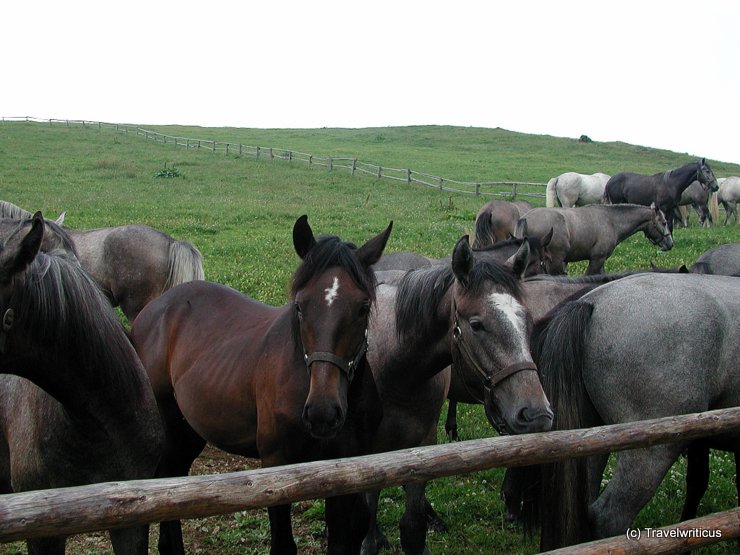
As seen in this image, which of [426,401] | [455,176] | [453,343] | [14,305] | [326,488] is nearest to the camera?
[326,488]

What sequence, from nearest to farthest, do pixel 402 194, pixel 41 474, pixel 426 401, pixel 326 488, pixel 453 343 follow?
pixel 326 488 → pixel 41 474 → pixel 453 343 → pixel 426 401 → pixel 402 194

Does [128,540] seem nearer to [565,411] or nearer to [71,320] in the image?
[71,320]

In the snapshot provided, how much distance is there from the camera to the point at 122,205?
76.4 feet

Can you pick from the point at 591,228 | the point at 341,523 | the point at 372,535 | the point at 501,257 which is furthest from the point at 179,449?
the point at 591,228

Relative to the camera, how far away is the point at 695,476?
517 centimetres

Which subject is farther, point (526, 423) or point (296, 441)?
point (296, 441)

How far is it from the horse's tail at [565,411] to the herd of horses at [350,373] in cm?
1

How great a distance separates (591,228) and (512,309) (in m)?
12.3

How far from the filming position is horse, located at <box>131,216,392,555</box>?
3.75 meters

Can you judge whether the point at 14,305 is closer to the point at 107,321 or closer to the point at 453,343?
the point at 107,321

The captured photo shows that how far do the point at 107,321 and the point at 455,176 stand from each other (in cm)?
3600

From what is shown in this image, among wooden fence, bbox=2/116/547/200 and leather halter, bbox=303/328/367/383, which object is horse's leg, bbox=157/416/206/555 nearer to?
leather halter, bbox=303/328/367/383

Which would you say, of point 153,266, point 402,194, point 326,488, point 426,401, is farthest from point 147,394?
point 402,194

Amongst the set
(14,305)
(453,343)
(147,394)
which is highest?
(14,305)
